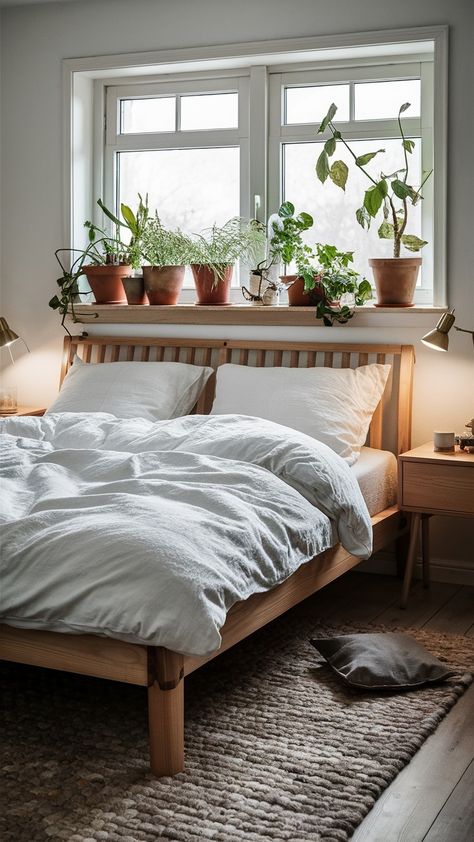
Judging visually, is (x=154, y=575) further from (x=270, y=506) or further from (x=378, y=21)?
(x=378, y=21)

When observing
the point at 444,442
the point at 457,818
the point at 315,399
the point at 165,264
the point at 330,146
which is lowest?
the point at 457,818

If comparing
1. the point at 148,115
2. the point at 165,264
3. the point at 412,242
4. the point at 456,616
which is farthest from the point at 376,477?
the point at 148,115

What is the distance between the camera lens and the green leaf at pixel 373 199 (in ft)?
13.4

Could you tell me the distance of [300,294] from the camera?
432cm

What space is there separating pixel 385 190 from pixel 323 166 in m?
0.30

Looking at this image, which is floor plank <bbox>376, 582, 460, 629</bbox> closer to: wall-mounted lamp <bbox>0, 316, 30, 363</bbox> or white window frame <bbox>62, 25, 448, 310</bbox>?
white window frame <bbox>62, 25, 448, 310</bbox>

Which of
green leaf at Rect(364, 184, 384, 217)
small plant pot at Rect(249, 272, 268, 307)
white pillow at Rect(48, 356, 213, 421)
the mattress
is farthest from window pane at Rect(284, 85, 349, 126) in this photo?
the mattress

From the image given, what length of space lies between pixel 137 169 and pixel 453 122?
5.45 feet

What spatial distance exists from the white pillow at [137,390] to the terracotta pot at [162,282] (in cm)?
37

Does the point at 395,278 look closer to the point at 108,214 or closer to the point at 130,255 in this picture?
the point at 130,255

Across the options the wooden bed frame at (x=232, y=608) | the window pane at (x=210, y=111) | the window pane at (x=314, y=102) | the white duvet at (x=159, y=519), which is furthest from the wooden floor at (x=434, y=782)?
the window pane at (x=210, y=111)

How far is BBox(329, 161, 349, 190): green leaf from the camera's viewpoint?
4211 millimetres

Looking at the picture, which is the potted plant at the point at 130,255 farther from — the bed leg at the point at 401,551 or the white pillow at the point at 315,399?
the bed leg at the point at 401,551

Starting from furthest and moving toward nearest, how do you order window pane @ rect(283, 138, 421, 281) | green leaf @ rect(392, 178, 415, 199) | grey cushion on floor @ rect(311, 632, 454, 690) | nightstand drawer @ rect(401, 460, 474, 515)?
window pane @ rect(283, 138, 421, 281)
green leaf @ rect(392, 178, 415, 199)
nightstand drawer @ rect(401, 460, 474, 515)
grey cushion on floor @ rect(311, 632, 454, 690)
